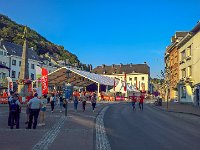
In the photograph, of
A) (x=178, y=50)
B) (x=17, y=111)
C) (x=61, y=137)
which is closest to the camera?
(x=61, y=137)

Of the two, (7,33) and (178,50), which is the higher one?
(7,33)

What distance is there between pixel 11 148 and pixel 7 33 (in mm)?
96069

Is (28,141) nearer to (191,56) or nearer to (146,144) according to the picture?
(146,144)

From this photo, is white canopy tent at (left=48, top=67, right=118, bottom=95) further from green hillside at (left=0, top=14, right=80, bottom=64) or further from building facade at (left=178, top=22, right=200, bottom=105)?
green hillside at (left=0, top=14, right=80, bottom=64)

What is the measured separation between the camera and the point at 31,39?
4589 inches

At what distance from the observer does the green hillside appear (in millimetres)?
101875

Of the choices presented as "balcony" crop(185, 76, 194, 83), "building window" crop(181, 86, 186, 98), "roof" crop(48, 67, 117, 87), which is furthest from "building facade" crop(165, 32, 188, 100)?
"roof" crop(48, 67, 117, 87)

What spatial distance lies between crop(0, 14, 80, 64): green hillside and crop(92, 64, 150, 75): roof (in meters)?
10.7

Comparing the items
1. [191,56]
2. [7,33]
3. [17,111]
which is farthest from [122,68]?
[17,111]

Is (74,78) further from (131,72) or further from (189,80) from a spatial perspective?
(131,72)

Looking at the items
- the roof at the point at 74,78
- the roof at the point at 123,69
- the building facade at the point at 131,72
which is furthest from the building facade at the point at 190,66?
the roof at the point at 123,69

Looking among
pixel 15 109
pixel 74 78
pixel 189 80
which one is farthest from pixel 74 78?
pixel 15 109

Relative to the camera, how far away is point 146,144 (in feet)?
38.5

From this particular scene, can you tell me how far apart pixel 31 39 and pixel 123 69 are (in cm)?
3914
